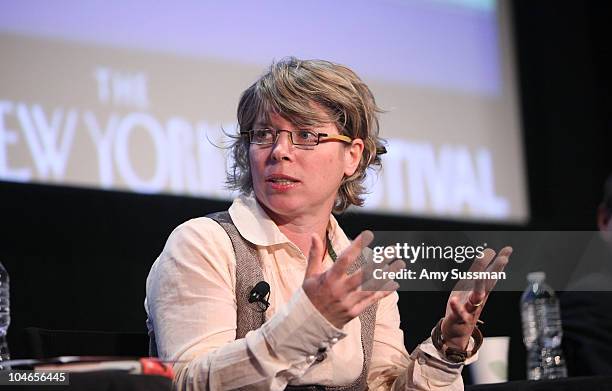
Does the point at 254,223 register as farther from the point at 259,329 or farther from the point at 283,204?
the point at 259,329

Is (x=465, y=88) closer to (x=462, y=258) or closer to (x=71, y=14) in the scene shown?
(x=71, y=14)

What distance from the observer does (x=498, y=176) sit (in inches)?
196

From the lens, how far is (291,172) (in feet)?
→ 7.27

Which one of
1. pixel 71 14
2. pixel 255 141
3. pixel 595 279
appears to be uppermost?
pixel 71 14

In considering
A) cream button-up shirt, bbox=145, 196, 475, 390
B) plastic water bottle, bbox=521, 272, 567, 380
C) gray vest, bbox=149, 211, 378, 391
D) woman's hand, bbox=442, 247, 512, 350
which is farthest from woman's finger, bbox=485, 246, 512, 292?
plastic water bottle, bbox=521, 272, 567, 380

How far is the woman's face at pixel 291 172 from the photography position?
87.2 inches

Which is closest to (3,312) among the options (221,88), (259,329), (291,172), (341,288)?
(291,172)

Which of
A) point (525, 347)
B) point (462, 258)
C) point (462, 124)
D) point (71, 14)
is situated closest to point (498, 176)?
point (462, 124)

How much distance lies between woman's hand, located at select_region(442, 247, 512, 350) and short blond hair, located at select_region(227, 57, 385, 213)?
0.49m

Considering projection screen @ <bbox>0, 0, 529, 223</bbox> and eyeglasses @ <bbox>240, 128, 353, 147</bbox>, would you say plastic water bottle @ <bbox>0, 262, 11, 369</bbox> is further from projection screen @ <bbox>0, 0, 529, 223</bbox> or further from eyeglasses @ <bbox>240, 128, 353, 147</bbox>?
eyeglasses @ <bbox>240, 128, 353, 147</bbox>

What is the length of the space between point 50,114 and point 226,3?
39.8 inches

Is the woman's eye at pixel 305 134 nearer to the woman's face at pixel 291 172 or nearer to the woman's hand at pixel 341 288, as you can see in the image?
the woman's face at pixel 291 172

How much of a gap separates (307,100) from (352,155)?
24 centimetres

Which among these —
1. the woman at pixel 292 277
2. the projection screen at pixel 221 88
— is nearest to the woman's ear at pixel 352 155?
the woman at pixel 292 277
